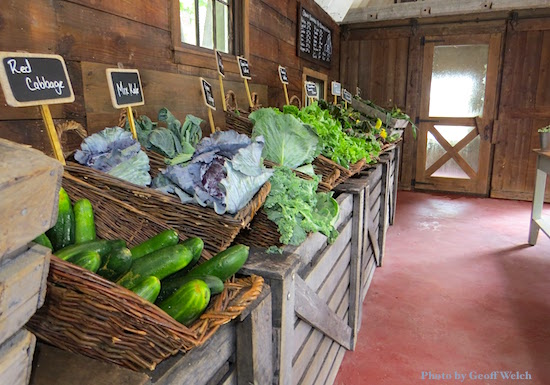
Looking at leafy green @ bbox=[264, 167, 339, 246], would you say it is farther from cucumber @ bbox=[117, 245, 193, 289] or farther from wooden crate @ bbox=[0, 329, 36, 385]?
wooden crate @ bbox=[0, 329, 36, 385]

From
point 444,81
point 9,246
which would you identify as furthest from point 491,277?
point 444,81

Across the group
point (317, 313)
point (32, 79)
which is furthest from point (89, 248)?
point (317, 313)

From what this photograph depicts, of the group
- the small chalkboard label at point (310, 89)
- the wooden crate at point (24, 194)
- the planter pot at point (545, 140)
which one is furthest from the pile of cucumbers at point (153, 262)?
the planter pot at point (545, 140)

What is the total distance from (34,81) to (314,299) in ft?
3.86

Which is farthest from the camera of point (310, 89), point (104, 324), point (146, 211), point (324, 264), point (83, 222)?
point (310, 89)

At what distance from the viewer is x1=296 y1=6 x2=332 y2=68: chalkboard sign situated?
4582 mm

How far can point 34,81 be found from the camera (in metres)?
1.08

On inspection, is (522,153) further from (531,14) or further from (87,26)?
(87,26)

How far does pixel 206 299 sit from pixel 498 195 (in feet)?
23.2

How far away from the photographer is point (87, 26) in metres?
1.74

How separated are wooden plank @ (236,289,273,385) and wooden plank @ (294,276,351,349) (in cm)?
28

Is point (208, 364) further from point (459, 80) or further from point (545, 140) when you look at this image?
point (459, 80)

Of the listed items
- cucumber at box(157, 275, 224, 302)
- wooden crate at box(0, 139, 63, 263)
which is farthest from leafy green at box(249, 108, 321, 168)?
wooden crate at box(0, 139, 63, 263)

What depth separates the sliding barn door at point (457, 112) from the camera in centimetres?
650
